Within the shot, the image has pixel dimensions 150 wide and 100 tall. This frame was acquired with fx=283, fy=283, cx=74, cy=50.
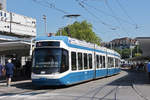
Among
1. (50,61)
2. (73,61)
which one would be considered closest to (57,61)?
(50,61)

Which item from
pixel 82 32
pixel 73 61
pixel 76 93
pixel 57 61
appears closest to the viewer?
pixel 76 93

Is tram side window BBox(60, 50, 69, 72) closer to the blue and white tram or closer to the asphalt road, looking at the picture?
the blue and white tram

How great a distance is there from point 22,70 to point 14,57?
412 centimetres

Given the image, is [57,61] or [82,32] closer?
[57,61]

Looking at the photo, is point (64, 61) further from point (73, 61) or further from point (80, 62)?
point (80, 62)

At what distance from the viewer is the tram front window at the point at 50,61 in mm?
15297

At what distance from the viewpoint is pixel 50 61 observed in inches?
607

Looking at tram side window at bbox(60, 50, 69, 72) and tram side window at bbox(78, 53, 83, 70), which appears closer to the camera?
tram side window at bbox(60, 50, 69, 72)

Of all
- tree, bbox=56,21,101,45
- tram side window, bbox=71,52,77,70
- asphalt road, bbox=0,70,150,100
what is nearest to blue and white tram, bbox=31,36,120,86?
tram side window, bbox=71,52,77,70

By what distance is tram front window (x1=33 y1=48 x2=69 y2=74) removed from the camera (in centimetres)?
1530

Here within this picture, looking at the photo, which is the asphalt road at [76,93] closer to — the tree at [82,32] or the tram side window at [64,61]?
the tram side window at [64,61]

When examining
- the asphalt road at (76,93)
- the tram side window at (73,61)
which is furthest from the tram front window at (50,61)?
the asphalt road at (76,93)

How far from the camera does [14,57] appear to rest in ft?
103

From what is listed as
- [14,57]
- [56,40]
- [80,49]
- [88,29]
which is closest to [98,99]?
[56,40]
